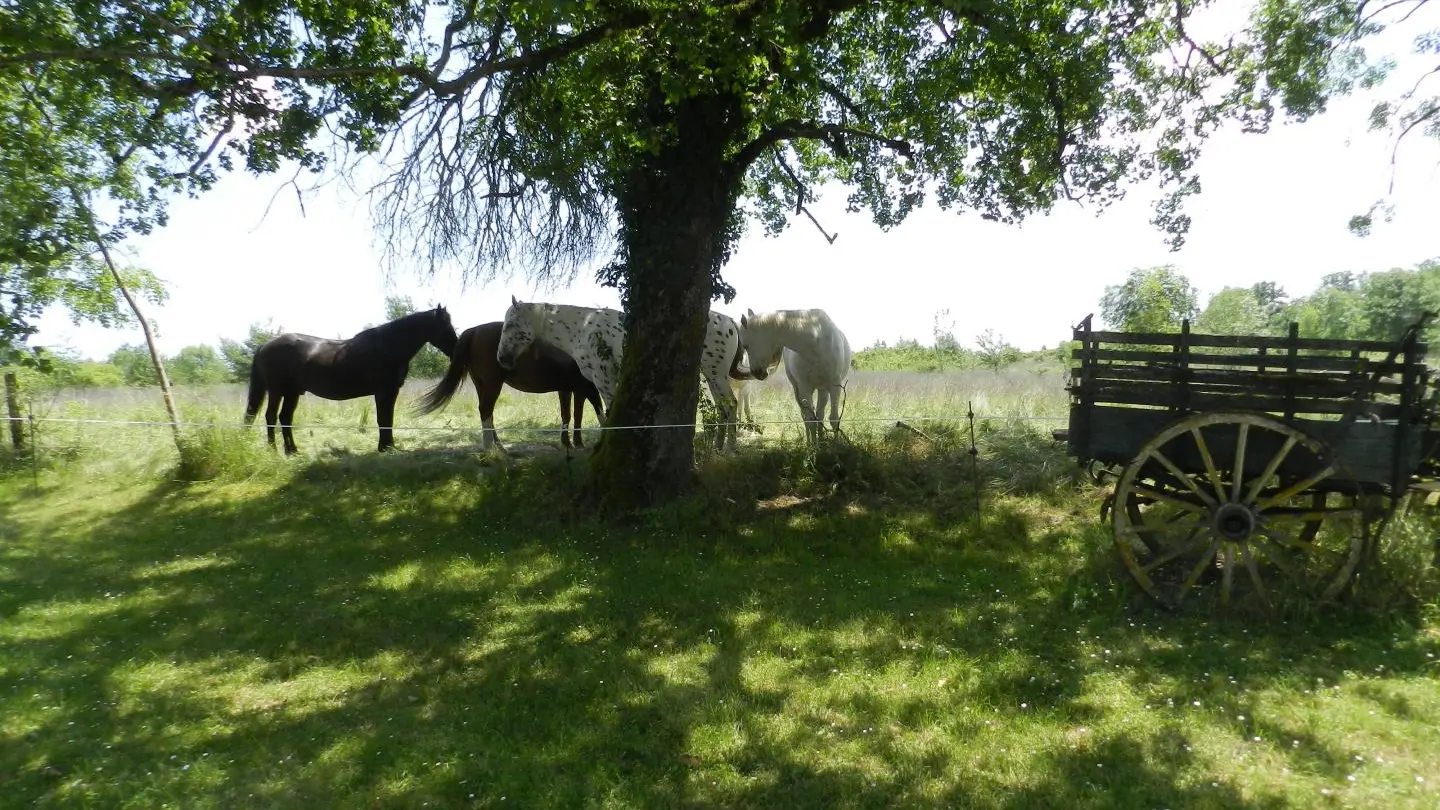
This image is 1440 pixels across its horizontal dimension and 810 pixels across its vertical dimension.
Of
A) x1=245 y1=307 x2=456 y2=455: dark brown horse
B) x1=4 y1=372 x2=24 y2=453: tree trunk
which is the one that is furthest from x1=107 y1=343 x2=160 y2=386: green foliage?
x1=245 y1=307 x2=456 y2=455: dark brown horse

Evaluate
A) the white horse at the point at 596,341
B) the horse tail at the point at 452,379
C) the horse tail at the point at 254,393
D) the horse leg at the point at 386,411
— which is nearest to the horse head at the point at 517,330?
the white horse at the point at 596,341

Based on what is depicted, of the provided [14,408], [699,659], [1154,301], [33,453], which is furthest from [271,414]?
[1154,301]

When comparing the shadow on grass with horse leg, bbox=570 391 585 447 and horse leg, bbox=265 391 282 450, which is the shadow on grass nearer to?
horse leg, bbox=570 391 585 447

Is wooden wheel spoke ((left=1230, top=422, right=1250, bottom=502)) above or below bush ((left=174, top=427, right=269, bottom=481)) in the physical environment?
above

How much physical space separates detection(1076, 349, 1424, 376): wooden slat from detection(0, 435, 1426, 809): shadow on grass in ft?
5.89

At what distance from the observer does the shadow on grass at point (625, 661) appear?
12.7ft

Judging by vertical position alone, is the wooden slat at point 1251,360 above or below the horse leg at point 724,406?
above

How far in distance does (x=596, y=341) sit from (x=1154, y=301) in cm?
1101

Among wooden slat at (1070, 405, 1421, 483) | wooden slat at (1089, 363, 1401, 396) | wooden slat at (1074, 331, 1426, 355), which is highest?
wooden slat at (1074, 331, 1426, 355)

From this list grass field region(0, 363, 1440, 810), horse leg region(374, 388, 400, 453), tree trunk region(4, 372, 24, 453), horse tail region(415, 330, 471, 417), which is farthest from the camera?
tree trunk region(4, 372, 24, 453)

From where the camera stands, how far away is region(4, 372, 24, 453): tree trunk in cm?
1302

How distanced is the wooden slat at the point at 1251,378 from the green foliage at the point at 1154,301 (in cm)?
935

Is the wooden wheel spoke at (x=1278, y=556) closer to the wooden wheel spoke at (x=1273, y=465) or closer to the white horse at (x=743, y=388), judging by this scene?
→ the wooden wheel spoke at (x=1273, y=465)

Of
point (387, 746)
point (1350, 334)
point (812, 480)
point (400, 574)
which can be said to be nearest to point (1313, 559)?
point (812, 480)
